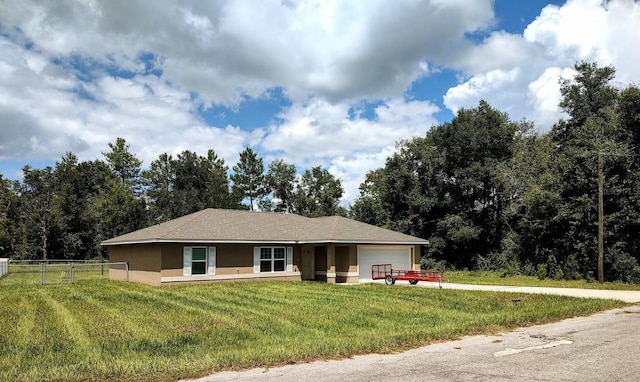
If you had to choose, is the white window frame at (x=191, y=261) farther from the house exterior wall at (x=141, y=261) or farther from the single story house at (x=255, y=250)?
the house exterior wall at (x=141, y=261)

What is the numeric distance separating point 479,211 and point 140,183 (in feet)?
146

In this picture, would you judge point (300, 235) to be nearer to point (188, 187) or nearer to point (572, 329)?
point (572, 329)

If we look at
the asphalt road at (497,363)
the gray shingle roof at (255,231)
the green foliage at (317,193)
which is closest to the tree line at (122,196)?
the green foliage at (317,193)

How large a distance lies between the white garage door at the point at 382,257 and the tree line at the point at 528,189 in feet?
29.9

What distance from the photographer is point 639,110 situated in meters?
28.0

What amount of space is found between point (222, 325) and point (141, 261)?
15003 mm

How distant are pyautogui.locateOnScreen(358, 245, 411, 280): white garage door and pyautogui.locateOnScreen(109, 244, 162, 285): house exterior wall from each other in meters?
11.2

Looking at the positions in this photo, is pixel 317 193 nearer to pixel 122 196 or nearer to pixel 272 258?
pixel 122 196

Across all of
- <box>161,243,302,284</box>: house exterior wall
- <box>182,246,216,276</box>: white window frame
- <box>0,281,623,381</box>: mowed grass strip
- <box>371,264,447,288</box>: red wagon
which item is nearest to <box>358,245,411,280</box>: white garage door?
<box>371,264,447,288</box>: red wagon

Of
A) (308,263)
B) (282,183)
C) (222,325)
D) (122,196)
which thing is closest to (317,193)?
(282,183)

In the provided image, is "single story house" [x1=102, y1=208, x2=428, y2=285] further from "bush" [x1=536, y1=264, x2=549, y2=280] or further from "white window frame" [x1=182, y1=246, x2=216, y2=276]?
"bush" [x1=536, y1=264, x2=549, y2=280]

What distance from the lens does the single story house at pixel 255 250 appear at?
2320 centimetres

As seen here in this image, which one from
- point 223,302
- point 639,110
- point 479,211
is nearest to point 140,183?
point 479,211

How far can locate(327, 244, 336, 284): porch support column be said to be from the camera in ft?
83.1
